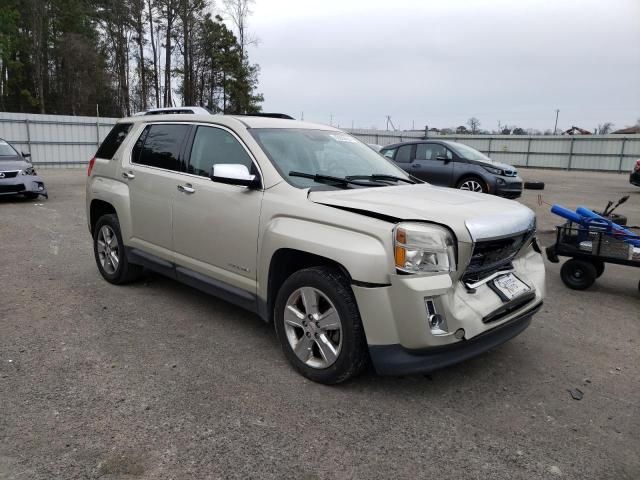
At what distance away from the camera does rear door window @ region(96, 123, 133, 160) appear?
17.7 ft

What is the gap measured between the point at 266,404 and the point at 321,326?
23.3 inches

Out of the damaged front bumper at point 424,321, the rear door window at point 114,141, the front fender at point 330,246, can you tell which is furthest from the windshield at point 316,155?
the rear door window at point 114,141

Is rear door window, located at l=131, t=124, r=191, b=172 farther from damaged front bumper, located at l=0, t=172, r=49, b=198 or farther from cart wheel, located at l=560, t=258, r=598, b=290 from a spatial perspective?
damaged front bumper, located at l=0, t=172, r=49, b=198

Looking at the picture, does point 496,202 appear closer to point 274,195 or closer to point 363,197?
point 363,197

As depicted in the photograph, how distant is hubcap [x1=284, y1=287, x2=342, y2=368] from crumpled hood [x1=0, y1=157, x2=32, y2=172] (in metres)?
10.6

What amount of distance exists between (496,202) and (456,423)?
1579mm

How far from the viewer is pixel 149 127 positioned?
16.7ft

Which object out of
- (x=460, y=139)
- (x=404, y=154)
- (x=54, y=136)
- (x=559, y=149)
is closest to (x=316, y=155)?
(x=404, y=154)

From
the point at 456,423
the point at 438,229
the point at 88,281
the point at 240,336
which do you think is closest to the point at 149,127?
the point at 88,281

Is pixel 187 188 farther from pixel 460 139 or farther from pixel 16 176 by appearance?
pixel 460 139

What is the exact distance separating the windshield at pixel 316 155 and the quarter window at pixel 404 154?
8681 millimetres

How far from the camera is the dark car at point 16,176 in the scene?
37.0ft

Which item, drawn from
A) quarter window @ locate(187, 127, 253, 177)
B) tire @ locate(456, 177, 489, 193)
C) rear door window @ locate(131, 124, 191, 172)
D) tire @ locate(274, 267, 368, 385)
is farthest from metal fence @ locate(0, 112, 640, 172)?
tire @ locate(274, 267, 368, 385)

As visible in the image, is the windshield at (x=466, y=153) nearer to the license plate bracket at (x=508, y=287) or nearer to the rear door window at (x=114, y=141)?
the rear door window at (x=114, y=141)
